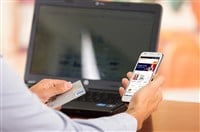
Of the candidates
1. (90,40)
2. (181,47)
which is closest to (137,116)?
(90,40)

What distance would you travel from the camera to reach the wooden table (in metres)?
1.10

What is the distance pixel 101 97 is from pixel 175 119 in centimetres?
21

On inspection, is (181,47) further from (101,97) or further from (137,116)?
(137,116)

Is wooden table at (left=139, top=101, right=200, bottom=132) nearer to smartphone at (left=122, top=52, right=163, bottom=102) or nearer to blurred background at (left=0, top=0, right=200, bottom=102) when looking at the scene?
smartphone at (left=122, top=52, right=163, bottom=102)

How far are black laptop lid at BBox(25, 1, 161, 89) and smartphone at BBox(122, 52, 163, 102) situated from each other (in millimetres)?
234

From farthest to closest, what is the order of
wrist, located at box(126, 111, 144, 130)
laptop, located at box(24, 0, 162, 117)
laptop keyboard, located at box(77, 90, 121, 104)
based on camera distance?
1. laptop, located at box(24, 0, 162, 117)
2. laptop keyboard, located at box(77, 90, 121, 104)
3. wrist, located at box(126, 111, 144, 130)

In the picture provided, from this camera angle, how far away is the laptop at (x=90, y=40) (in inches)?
53.5

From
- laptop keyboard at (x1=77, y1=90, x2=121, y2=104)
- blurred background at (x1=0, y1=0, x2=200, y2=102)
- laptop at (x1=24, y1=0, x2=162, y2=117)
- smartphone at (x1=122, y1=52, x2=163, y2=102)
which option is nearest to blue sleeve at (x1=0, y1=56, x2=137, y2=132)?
smartphone at (x1=122, y1=52, x2=163, y2=102)

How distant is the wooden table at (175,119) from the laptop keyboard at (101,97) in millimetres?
106

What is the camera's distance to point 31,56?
55.8 inches

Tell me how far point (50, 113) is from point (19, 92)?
64mm

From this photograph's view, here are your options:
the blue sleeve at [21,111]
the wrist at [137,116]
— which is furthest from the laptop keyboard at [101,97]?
the blue sleeve at [21,111]

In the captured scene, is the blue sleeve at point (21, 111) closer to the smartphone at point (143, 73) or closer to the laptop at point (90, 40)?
the smartphone at point (143, 73)

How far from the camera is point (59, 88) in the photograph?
1.10 meters
